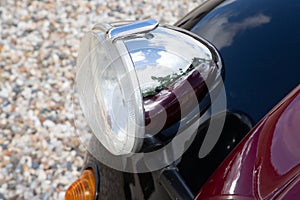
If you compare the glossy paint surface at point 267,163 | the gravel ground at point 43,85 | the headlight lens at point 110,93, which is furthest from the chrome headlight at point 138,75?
the gravel ground at point 43,85

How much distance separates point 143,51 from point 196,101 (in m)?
0.15

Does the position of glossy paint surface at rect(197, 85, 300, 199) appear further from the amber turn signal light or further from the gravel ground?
the gravel ground

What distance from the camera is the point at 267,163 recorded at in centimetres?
86

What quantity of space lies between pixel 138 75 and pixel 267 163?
31 centimetres

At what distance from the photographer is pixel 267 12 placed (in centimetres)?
123

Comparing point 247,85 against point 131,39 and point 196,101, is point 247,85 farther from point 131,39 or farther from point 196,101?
point 131,39

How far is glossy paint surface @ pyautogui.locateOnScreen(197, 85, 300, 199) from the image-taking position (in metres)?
0.82

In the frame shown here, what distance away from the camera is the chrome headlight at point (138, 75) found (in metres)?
1.04

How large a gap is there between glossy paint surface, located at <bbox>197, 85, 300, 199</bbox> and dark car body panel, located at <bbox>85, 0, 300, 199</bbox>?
15cm

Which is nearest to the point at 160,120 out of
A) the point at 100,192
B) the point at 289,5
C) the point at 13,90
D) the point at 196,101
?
the point at 196,101

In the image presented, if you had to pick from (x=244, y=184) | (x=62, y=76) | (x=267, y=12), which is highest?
(x=267, y=12)

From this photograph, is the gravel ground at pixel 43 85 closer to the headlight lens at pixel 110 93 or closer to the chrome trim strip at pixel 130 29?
the headlight lens at pixel 110 93

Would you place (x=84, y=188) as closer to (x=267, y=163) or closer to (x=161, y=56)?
(x=161, y=56)

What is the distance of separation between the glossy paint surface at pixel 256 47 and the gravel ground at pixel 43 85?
107 cm
